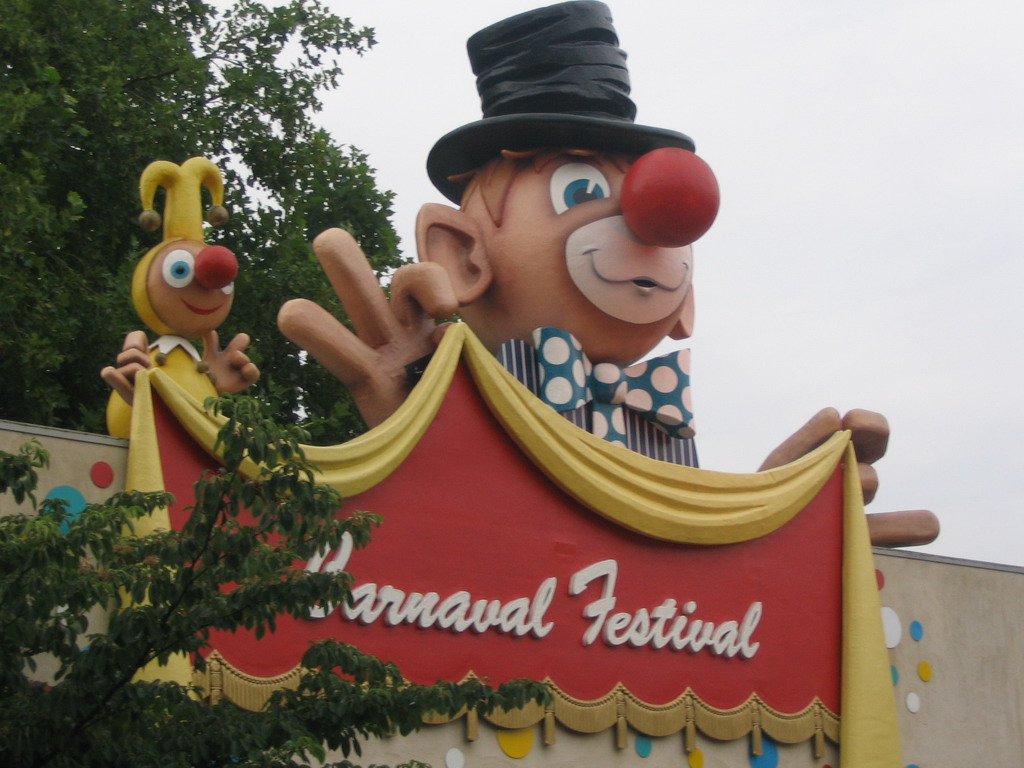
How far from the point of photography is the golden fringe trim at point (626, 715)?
7012 mm

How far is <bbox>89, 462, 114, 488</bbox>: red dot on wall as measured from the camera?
6.94m

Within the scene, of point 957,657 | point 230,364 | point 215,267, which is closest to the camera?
point 215,267

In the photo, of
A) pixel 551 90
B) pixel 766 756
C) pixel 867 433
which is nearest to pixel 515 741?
pixel 766 756

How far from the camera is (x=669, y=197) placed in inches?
351

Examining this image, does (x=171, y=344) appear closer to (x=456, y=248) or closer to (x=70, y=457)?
(x=70, y=457)

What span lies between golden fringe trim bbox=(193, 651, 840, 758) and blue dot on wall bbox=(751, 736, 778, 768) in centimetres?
4

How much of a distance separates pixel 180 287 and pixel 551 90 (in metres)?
2.67

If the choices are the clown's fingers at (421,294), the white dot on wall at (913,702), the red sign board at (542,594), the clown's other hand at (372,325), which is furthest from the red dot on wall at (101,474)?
the white dot on wall at (913,702)

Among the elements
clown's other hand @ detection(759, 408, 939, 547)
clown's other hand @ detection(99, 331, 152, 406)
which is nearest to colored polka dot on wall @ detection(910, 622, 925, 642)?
clown's other hand @ detection(759, 408, 939, 547)

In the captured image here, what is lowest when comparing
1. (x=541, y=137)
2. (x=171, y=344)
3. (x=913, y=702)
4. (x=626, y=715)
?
(x=626, y=715)

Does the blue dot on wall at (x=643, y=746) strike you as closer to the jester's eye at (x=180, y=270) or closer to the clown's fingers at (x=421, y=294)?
the clown's fingers at (x=421, y=294)

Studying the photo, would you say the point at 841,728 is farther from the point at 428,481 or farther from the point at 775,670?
the point at 428,481

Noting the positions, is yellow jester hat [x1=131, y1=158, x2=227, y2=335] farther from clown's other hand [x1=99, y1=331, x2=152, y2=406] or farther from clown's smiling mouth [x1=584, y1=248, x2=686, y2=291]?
clown's smiling mouth [x1=584, y1=248, x2=686, y2=291]

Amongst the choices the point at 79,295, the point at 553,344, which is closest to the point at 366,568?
the point at 553,344
